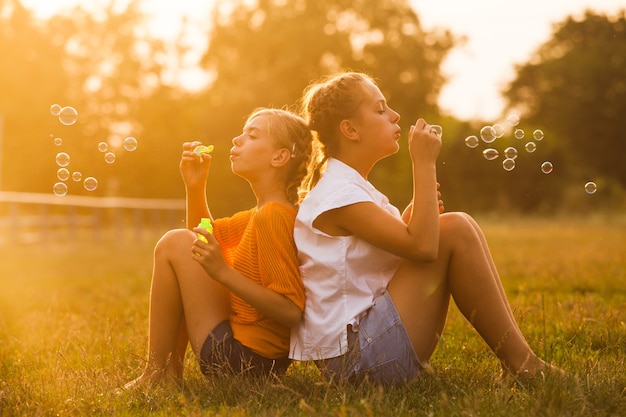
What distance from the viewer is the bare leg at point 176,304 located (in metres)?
3.17

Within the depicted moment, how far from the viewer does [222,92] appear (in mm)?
30969

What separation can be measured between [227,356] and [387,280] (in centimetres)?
61

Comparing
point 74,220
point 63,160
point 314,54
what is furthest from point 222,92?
point 63,160

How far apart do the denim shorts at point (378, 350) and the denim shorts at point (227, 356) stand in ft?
0.93

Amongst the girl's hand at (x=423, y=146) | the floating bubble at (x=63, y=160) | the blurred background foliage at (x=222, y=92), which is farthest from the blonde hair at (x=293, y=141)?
the blurred background foliage at (x=222, y=92)

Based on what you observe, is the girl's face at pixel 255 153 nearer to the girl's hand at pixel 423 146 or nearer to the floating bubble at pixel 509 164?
the girl's hand at pixel 423 146

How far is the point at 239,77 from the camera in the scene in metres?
Result: 31.1

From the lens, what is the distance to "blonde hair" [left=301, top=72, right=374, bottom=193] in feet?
10.3

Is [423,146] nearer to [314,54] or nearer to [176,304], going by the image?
[176,304]

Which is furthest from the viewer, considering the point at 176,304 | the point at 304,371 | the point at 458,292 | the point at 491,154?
the point at 491,154

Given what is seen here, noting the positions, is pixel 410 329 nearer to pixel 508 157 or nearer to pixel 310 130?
pixel 310 130

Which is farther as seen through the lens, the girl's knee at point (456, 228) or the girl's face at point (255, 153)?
the girl's face at point (255, 153)

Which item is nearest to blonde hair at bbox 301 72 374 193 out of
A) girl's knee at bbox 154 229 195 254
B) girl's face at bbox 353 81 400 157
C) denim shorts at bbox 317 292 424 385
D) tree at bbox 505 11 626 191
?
girl's face at bbox 353 81 400 157

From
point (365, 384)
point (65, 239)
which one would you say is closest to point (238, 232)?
point (365, 384)
